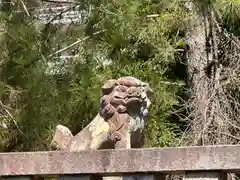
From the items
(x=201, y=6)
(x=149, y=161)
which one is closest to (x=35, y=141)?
(x=201, y=6)

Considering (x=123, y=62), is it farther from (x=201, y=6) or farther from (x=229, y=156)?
(x=229, y=156)

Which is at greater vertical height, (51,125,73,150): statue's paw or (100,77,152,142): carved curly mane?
(100,77,152,142): carved curly mane

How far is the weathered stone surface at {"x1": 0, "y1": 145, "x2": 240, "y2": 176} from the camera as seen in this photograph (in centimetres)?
227

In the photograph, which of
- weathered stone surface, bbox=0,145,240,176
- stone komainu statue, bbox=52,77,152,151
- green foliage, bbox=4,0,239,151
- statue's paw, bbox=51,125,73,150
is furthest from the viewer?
green foliage, bbox=4,0,239,151

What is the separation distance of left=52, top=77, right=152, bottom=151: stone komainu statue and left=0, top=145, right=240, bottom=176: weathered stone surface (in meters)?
0.50

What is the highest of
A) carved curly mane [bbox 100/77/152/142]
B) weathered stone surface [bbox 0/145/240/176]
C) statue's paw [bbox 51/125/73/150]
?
carved curly mane [bbox 100/77/152/142]

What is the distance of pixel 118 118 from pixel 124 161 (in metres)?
0.60

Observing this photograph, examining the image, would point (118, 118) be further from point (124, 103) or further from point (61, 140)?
point (61, 140)

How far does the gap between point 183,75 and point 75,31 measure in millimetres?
1334

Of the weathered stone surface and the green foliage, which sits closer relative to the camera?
the weathered stone surface

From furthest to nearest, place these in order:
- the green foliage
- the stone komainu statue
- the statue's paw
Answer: the green foliage < the statue's paw < the stone komainu statue

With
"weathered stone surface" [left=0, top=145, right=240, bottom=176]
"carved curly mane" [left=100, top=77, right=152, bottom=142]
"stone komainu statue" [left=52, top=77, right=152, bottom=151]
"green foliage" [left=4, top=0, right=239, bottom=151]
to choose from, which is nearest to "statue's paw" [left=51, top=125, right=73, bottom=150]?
"stone komainu statue" [left=52, top=77, right=152, bottom=151]

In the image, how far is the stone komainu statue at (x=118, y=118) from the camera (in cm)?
297

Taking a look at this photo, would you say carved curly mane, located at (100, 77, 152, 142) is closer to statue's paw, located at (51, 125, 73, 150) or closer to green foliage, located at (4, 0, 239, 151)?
statue's paw, located at (51, 125, 73, 150)
